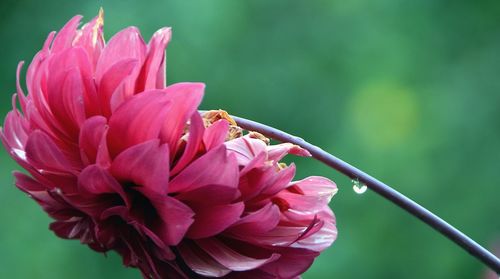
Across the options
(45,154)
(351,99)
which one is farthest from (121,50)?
(351,99)

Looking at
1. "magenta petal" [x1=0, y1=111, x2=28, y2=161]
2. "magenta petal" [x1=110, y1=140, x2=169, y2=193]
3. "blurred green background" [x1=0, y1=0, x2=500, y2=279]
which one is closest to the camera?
"magenta petal" [x1=110, y1=140, x2=169, y2=193]

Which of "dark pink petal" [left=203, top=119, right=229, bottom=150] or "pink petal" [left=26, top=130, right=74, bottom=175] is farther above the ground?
"dark pink petal" [left=203, top=119, right=229, bottom=150]

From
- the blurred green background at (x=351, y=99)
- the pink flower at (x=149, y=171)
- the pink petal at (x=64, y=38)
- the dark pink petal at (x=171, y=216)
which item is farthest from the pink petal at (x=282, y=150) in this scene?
the blurred green background at (x=351, y=99)

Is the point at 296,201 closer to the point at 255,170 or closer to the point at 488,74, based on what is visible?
→ the point at 255,170

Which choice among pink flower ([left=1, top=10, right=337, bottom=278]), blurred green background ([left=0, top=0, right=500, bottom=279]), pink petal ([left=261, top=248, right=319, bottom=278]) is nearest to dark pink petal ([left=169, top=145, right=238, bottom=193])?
pink flower ([left=1, top=10, right=337, bottom=278])

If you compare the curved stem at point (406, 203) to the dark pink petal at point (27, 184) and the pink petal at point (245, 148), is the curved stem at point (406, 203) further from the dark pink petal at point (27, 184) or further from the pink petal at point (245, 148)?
the dark pink petal at point (27, 184)

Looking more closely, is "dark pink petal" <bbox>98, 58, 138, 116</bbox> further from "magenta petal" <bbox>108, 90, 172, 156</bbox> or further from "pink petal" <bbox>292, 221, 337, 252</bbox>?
"pink petal" <bbox>292, 221, 337, 252</bbox>
